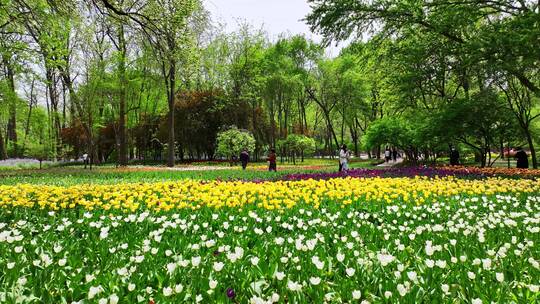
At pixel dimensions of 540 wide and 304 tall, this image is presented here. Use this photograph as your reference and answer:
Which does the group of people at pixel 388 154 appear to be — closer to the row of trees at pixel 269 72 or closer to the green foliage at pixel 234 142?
the row of trees at pixel 269 72

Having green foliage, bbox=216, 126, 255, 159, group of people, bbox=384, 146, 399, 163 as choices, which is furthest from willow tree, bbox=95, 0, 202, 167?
group of people, bbox=384, 146, 399, 163

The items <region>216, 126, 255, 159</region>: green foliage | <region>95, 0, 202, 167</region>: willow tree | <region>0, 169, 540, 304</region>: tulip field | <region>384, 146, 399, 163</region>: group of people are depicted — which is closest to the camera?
<region>0, 169, 540, 304</region>: tulip field

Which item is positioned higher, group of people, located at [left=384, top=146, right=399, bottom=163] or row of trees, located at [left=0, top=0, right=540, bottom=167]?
row of trees, located at [left=0, top=0, right=540, bottom=167]

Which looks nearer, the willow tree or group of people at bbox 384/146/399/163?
the willow tree

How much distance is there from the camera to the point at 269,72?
1565 inches

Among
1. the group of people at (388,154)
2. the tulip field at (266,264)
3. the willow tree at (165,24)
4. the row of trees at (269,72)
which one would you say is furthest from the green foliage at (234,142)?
the tulip field at (266,264)

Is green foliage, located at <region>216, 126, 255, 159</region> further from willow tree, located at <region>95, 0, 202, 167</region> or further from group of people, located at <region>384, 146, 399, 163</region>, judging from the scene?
willow tree, located at <region>95, 0, 202, 167</region>

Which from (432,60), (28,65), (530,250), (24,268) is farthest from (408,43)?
(28,65)

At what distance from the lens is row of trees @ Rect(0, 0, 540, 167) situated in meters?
12.2

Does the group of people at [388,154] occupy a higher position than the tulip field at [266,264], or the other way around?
the group of people at [388,154]

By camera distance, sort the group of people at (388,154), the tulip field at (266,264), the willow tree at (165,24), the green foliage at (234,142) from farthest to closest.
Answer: the group of people at (388,154) < the green foliage at (234,142) < the willow tree at (165,24) < the tulip field at (266,264)

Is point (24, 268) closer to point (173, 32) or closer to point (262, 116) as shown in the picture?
point (173, 32)

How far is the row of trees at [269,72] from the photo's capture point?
1225 cm

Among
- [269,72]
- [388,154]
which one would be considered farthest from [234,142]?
[388,154]
